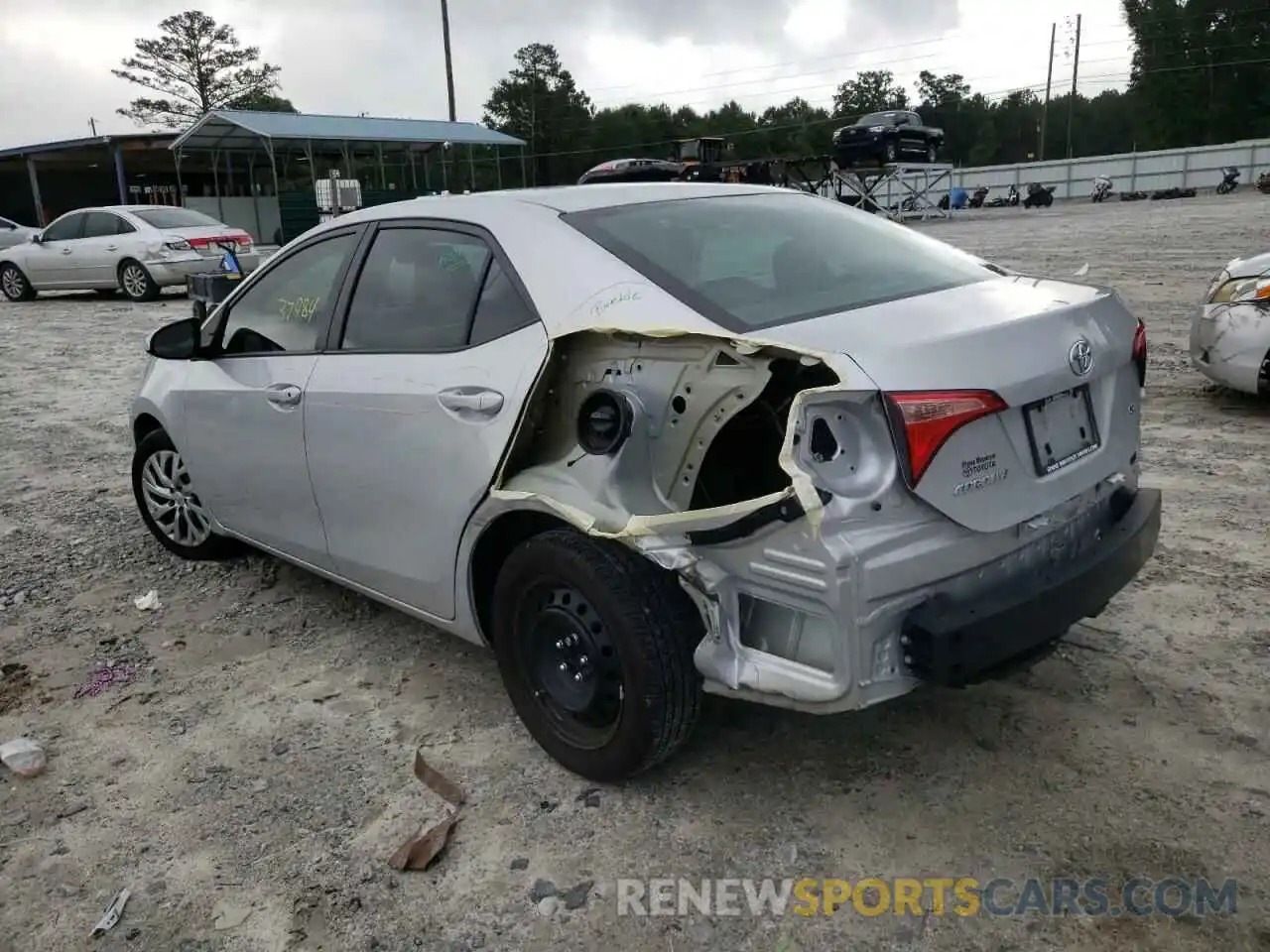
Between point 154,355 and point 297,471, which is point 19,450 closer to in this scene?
point 154,355

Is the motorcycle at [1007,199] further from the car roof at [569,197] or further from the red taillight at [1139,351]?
the red taillight at [1139,351]

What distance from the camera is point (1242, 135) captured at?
211 ft

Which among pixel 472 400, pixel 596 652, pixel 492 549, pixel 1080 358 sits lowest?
pixel 596 652

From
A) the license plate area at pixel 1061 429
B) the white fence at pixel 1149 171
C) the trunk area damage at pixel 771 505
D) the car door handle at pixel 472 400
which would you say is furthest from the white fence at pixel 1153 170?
the car door handle at pixel 472 400

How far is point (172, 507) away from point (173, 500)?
43 millimetres

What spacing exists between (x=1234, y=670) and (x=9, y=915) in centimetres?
361

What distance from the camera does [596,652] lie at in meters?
2.71

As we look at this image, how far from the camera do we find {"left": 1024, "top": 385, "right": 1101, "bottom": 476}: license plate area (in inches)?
100

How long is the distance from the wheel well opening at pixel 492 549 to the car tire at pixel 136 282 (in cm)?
1438

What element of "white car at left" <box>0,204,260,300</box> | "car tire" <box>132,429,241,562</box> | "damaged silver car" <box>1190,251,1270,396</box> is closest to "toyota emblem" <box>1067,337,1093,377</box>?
"car tire" <box>132,429,241,562</box>

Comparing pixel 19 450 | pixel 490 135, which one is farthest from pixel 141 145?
pixel 19 450

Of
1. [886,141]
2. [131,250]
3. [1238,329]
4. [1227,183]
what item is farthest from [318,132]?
[1227,183]

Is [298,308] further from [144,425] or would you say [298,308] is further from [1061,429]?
[1061,429]

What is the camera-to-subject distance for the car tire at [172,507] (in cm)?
463
